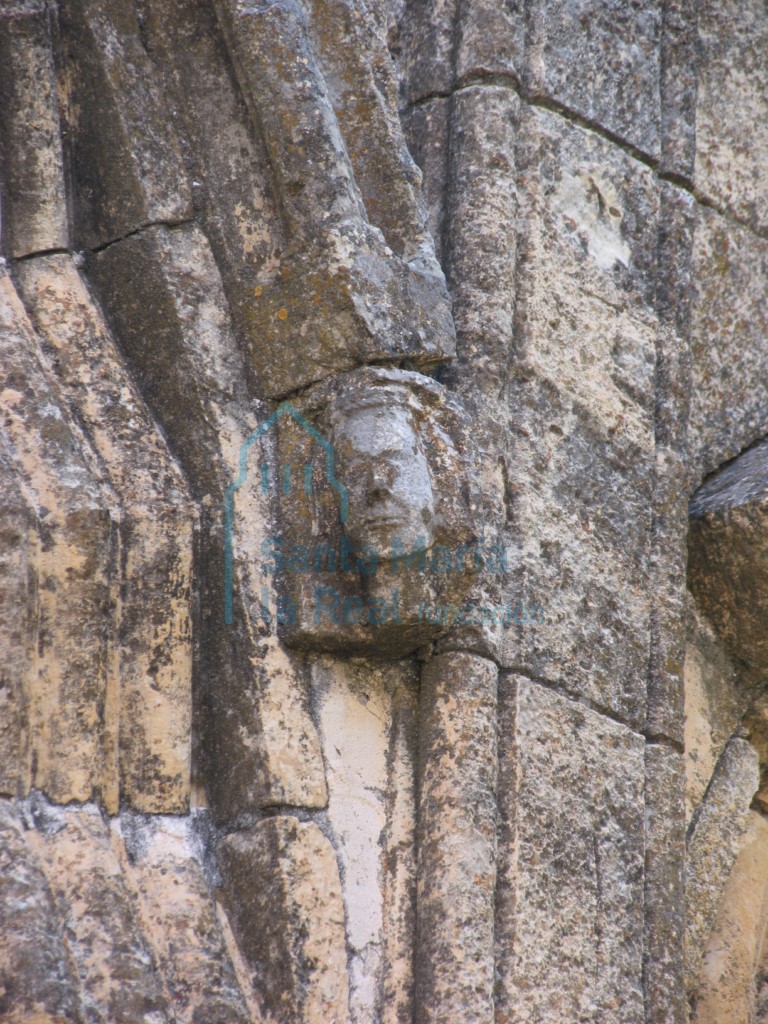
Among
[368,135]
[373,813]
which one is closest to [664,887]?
[373,813]

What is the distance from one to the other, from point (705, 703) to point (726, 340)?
80cm

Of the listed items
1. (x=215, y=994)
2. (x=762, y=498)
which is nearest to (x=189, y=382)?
(x=215, y=994)

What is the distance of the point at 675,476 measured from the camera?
2.95 m

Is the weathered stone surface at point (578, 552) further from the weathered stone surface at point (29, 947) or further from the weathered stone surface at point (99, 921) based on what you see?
the weathered stone surface at point (29, 947)

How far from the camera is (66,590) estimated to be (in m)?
2.22

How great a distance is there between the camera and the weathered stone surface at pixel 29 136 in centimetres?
246

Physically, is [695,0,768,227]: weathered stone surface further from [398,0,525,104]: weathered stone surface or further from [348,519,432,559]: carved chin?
[348,519,432,559]: carved chin

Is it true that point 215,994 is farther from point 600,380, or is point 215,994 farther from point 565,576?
point 600,380

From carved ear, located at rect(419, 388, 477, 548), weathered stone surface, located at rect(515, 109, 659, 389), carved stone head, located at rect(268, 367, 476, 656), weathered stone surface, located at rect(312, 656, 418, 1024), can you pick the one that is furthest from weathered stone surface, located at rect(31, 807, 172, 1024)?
weathered stone surface, located at rect(515, 109, 659, 389)

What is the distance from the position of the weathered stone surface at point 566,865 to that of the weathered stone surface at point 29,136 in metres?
1.08

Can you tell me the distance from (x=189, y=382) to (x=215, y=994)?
3.13 ft

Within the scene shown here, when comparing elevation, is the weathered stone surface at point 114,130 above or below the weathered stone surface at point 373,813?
above

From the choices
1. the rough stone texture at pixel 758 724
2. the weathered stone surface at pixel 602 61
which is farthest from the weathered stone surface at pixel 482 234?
the rough stone texture at pixel 758 724

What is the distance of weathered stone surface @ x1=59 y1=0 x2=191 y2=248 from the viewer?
2.49 metres
